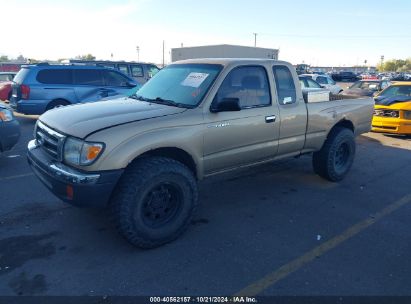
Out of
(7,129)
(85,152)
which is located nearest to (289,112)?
(85,152)

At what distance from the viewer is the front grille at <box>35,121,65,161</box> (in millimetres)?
3301

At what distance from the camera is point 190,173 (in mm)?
3676

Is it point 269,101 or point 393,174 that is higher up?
point 269,101

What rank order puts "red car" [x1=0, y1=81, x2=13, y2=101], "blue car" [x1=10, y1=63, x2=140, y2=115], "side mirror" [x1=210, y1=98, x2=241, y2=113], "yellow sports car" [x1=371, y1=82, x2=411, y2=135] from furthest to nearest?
"red car" [x1=0, y1=81, x2=13, y2=101] → "blue car" [x1=10, y1=63, x2=140, y2=115] → "yellow sports car" [x1=371, y1=82, x2=411, y2=135] → "side mirror" [x1=210, y1=98, x2=241, y2=113]

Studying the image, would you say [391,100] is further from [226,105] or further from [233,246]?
[233,246]

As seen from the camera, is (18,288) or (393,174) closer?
(18,288)

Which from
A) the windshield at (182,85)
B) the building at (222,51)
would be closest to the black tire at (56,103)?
the windshield at (182,85)

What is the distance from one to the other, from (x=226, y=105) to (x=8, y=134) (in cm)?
419

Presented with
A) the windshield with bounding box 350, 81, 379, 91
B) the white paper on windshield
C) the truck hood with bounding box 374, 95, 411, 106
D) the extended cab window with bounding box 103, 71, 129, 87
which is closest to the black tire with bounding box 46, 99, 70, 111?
the extended cab window with bounding box 103, 71, 129, 87

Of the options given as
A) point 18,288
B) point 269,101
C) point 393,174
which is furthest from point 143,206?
point 393,174

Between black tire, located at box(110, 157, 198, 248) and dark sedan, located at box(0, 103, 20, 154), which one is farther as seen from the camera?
dark sedan, located at box(0, 103, 20, 154)

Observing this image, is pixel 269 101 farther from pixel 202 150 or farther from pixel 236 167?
pixel 202 150

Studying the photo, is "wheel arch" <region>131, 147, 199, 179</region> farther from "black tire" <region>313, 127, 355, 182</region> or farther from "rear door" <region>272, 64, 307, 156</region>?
"black tire" <region>313, 127, 355, 182</region>

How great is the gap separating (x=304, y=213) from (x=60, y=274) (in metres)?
2.94
